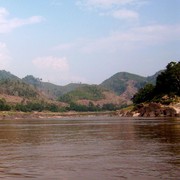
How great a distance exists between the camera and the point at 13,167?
24906 millimetres

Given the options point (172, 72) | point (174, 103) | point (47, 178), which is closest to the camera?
point (47, 178)

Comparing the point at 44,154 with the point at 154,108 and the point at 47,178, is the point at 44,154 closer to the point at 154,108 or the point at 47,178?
the point at 47,178

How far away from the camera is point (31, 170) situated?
77.3 feet

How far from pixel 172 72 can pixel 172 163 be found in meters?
178

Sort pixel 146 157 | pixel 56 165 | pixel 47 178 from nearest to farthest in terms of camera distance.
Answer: pixel 47 178 → pixel 56 165 → pixel 146 157

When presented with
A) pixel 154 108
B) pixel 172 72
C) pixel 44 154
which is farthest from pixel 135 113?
pixel 44 154

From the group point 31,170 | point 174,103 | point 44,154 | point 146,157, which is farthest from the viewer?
point 174,103

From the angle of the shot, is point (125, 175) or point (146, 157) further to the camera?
point (146, 157)

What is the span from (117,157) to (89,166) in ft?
16.3

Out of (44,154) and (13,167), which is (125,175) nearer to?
(13,167)

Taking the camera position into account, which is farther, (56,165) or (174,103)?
(174,103)

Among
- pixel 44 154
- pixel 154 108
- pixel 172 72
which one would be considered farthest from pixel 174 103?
pixel 44 154

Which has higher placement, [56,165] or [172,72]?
[172,72]

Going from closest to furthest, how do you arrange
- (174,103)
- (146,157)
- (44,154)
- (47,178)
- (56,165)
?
(47,178) → (56,165) → (146,157) → (44,154) → (174,103)
